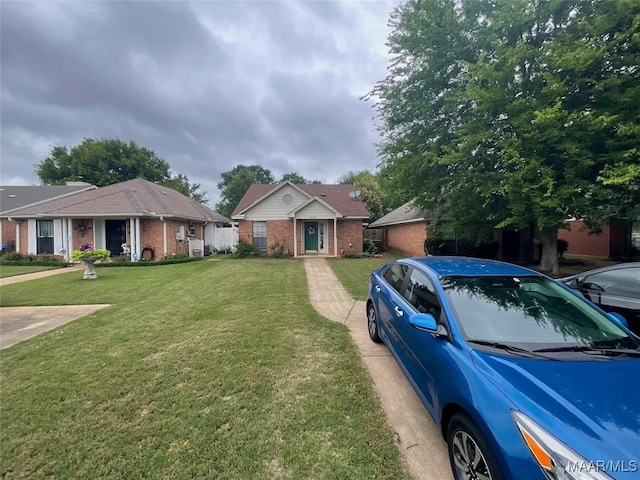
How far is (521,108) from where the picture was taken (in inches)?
302

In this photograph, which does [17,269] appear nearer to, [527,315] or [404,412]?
[404,412]

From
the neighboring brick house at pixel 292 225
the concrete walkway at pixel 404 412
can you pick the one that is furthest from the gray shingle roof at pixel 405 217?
the concrete walkway at pixel 404 412

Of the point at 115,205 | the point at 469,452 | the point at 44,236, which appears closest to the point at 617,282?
the point at 469,452

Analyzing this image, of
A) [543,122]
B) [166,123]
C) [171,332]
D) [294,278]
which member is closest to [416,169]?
[543,122]

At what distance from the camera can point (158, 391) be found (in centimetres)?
341

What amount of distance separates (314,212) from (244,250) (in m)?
5.01

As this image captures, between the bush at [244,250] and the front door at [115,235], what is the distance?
634cm

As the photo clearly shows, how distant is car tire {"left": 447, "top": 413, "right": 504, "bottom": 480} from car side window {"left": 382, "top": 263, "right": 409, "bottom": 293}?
1939mm

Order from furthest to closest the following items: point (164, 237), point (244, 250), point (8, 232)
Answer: point (8, 232) < point (244, 250) < point (164, 237)

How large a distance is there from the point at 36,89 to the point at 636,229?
107 feet

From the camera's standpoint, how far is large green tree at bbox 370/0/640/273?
7.14 m

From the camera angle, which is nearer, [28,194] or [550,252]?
[550,252]

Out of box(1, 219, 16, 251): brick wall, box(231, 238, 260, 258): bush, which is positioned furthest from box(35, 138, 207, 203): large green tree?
box(231, 238, 260, 258): bush

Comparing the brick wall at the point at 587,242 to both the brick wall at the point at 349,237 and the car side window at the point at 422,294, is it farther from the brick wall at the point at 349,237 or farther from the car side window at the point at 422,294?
the car side window at the point at 422,294
